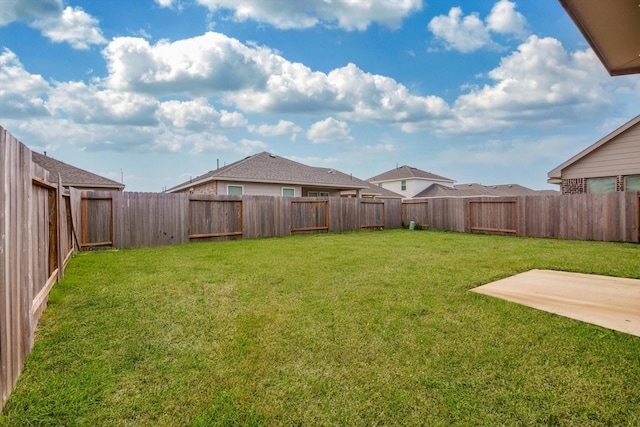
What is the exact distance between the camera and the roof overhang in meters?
2.60

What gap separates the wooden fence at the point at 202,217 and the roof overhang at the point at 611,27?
10065 millimetres

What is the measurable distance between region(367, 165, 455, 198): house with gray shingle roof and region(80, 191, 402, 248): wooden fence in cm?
1877

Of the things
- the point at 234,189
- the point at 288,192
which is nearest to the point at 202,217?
the point at 234,189

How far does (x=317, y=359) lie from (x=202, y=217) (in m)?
9.14

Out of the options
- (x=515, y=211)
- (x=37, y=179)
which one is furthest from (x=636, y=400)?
(x=515, y=211)

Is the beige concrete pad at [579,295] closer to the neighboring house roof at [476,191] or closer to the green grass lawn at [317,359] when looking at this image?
the green grass lawn at [317,359]

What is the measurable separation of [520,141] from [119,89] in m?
19.2

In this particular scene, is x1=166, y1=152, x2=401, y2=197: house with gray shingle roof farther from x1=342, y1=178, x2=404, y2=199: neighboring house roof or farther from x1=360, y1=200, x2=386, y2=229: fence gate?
x1=360, y1=200, x2=386, y2=229: fence gate

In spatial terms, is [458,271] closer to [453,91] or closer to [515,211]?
[515,211]

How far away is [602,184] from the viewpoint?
11.5 meters

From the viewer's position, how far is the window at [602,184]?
36.6 ft

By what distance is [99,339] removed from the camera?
2.79 meters

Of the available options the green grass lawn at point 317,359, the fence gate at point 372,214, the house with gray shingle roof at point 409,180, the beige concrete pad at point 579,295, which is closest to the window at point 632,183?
the beige concrete pad at point 579,295

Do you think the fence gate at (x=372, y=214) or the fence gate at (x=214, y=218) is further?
the fence gate at (x=372, y=214)
